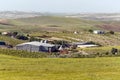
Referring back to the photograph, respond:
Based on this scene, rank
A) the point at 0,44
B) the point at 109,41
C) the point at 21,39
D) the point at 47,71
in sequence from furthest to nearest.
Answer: the point at 109,41
the point at 21,39
the point at 0,44
the point at 47,71

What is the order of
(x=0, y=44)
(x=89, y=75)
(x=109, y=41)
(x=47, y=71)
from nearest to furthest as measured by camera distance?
(x=89, y=75) < (x=47, y=71) < (x=0, y=44) < (x=109, y=41)

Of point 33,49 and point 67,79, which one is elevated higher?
point 67,79

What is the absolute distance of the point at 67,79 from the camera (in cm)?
3991

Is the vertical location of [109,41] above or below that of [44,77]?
below

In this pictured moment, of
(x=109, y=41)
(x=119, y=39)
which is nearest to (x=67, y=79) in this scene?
(x=109, y=41)

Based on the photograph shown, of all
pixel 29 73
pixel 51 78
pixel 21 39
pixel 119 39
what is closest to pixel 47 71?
pixel 29 73

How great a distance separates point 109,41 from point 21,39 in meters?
39.2

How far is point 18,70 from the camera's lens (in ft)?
156

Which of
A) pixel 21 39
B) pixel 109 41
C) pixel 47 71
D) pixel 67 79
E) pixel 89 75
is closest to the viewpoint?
pixel 67 79

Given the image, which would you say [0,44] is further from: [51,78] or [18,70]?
[51,78]

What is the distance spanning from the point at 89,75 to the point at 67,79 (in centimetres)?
454

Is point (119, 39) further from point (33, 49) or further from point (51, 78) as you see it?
point (51, 78)

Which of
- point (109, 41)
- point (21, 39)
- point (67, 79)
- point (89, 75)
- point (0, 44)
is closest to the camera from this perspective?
point (67, 79)

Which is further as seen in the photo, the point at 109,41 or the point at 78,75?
the point at 109,41
